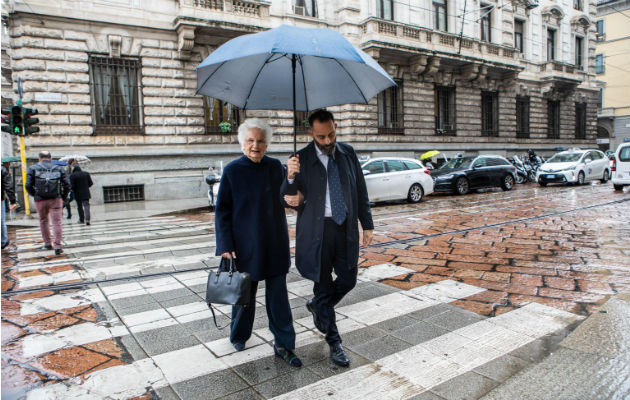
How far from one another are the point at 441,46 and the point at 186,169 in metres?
13.9

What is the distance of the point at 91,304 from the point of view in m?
4.38

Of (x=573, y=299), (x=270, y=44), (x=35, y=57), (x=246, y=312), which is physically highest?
(x=35, y=57)

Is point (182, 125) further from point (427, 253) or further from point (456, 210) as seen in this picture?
point (427, 253)

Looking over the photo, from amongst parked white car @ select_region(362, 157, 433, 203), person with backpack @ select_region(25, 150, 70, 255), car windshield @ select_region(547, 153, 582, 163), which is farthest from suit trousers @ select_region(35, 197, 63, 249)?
car windshield @ select_region(547, 153, 582, 163)

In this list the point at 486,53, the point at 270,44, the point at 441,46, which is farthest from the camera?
the point at 486,53

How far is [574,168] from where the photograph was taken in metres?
17.8

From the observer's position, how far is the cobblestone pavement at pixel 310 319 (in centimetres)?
278

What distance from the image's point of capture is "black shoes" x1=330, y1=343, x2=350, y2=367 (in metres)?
2.95

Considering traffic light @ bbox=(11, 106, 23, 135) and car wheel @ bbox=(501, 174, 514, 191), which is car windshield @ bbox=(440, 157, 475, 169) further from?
traffic light @ bbox=(11, 106, 23, 135)

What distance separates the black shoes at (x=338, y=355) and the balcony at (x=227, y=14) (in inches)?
580

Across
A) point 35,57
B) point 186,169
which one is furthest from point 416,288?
point 35,57

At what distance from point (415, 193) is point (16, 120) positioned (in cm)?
1129

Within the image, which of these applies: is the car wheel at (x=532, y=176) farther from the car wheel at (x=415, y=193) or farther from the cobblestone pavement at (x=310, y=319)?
the cobblestone pavement at (x=310, y=319)

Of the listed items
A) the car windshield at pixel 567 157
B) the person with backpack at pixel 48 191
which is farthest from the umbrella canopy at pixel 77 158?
the car windshield at pixel 567 157
